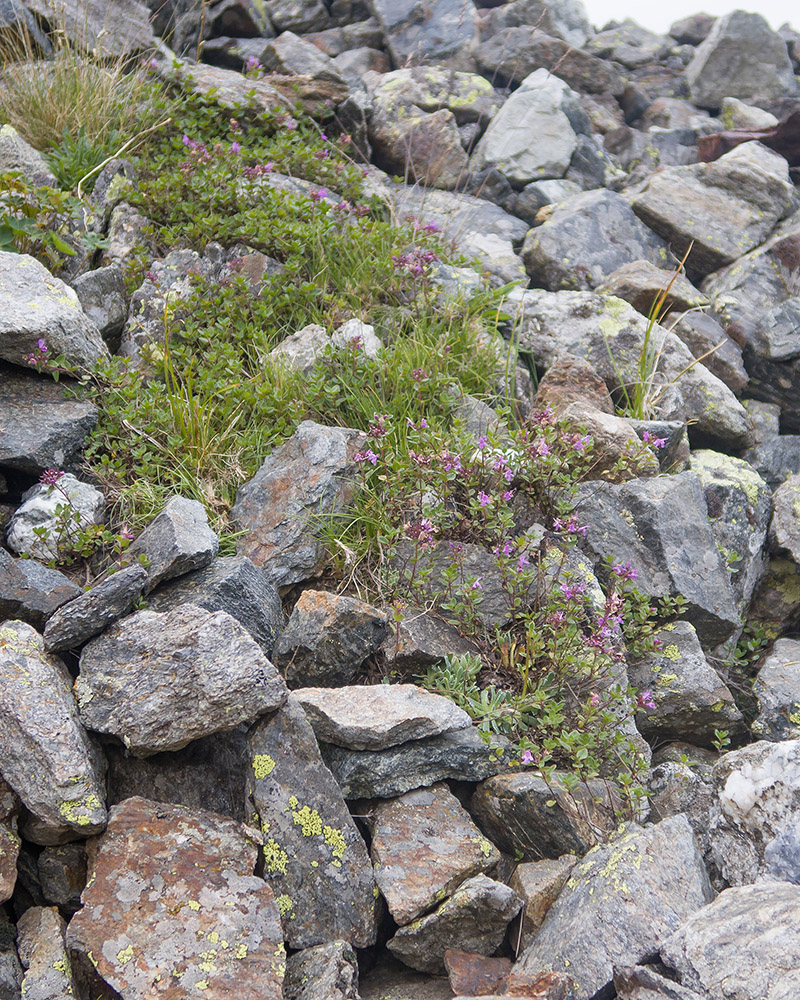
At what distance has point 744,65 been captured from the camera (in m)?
12.2

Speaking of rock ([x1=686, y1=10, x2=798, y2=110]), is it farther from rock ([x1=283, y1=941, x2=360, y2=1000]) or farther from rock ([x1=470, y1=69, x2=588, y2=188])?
rock ([x1=283, y1=941, x2=360, y2=1000])

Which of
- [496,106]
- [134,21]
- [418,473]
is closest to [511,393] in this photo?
[418,473]

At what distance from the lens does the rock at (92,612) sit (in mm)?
3322

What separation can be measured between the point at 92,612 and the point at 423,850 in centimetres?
169

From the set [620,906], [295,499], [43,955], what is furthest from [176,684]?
[620,906]

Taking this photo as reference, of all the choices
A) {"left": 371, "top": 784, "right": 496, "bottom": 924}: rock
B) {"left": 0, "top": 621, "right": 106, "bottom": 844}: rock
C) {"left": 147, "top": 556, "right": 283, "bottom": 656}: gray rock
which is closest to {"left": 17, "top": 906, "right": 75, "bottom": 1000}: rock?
{"left": 0, "top": 621, "right": 106, "bottom": 844}: rock

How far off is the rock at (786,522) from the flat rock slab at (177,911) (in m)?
3.99

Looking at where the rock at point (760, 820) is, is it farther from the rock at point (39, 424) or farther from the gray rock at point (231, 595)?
the rock at point (39, 424)

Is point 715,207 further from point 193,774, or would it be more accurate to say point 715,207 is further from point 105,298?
point 193,774

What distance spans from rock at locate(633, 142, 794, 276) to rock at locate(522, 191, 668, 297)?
21 cm

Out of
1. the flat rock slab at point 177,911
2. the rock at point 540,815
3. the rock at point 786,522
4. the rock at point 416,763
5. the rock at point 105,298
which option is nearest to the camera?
the flat rock slab at point 177,911

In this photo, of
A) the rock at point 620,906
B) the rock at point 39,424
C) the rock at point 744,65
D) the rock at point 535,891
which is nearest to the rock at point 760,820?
the rock at point 620,906

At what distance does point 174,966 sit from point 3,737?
104 cm

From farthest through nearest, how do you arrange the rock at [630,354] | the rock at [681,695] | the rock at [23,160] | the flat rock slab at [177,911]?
the rock at [23,160]
the rock at [630,354]
the rock at [681,695]
the flat rock slab at [177,911]
